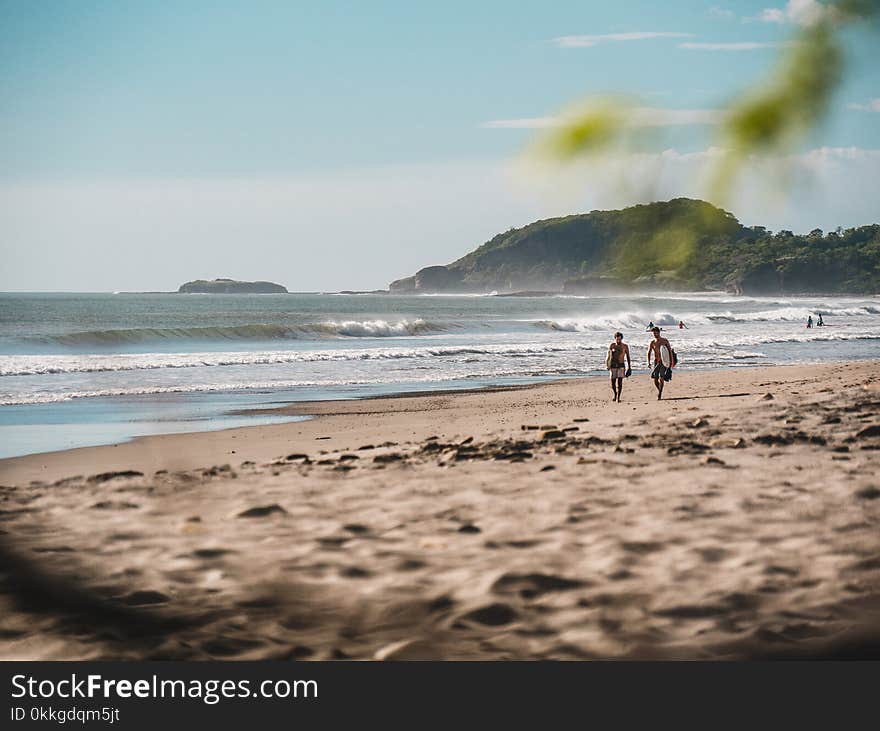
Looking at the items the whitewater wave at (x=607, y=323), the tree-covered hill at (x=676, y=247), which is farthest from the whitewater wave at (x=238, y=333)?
the tree-covered hill at (x=676, y=247)

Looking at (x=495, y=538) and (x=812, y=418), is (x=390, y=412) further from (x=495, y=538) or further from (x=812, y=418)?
(x=495, y=538)

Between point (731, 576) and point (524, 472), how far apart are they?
264 cm

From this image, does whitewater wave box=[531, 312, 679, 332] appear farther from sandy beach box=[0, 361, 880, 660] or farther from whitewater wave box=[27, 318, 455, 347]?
sandy beach box=[0, 361, 880, 660]

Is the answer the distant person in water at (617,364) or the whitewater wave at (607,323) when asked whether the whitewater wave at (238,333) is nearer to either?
the whitewater wave at (607,323)

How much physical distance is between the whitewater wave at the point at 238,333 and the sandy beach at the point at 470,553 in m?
31.2

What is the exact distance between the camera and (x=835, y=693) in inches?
103

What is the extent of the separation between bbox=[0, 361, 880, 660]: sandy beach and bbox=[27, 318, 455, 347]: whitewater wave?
31234 mm

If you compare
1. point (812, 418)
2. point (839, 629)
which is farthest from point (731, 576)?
point (812, 418)

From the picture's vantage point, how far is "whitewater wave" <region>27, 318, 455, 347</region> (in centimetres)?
3769

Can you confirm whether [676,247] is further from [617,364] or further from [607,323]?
[607,323]

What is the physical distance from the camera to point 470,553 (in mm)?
4598

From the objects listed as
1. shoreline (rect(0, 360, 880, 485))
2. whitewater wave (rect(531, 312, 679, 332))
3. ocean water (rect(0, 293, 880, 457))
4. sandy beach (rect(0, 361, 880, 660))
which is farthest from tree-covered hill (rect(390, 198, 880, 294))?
whitewater wave (rect(531, 312, 679, 332))

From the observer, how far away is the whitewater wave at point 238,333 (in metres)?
37.7

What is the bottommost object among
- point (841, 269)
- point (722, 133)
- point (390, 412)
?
point (390, 412)
